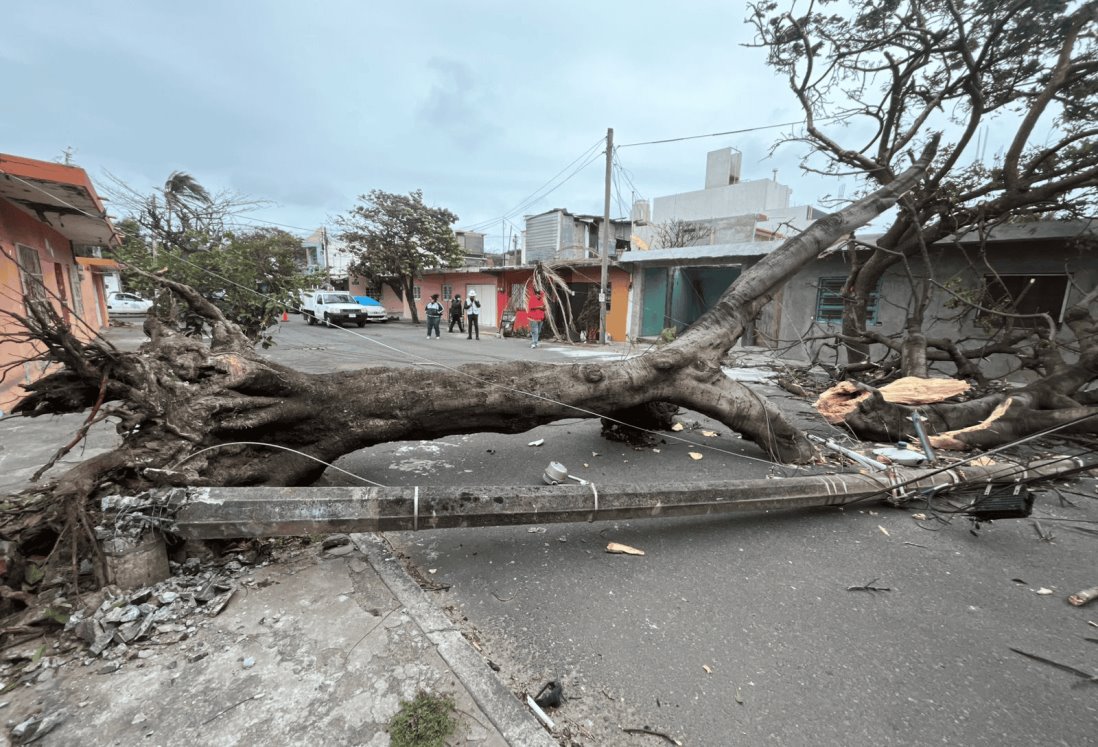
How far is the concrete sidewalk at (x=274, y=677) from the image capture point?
66.6 inches

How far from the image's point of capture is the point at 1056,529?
3543 millimetres

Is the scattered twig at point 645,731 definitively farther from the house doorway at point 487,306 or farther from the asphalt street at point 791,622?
the house doorway at point 487,306

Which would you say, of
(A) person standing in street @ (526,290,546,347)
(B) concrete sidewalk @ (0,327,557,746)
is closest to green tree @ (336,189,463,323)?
(A) person standing in street @ (526,290,546,347)

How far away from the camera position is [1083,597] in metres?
2.63

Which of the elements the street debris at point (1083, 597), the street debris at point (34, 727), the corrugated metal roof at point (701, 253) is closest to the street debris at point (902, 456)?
the street debris at point (1083, 597)

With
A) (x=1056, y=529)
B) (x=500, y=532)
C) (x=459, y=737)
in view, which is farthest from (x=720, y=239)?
(x=459, y=737)

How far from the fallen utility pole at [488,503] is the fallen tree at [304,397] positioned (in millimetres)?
413

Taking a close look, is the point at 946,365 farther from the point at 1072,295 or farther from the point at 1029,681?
the point at 1029,681

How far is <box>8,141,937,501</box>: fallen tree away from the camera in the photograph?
2.53m

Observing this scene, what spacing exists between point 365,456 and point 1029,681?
195 inches

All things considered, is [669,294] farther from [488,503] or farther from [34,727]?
[34,727]

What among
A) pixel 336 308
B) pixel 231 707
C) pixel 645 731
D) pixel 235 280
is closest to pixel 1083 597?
pixel 645 731

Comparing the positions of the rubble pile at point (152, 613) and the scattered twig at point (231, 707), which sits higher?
the rubble pile at point (152, 613)

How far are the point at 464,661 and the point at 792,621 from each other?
1.70m
